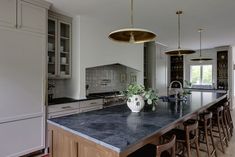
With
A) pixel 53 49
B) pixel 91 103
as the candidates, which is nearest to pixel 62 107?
pixel 91 103

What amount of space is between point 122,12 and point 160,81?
381cm

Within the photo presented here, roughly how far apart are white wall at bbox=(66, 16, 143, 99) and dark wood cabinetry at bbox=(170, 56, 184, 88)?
16.5 ft

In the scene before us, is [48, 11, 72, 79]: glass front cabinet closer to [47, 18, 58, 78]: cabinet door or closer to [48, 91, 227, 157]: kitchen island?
[47, 18, 58, 78]: cabinet door

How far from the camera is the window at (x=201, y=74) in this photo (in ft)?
25.3

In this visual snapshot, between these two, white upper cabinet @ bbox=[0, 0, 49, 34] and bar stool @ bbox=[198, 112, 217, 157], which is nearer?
white upper cabinet @ bbox=[0, 0, 49, 34]

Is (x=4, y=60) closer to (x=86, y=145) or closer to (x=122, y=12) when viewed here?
(x=86, y=145)

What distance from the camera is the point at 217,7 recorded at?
309cm

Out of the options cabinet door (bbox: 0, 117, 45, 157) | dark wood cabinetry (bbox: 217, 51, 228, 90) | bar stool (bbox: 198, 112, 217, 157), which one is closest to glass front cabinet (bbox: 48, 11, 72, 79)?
cabinet door (bbox: 0, 117, 45, 157)

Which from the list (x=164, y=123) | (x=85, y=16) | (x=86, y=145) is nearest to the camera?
(x=86, y=145)

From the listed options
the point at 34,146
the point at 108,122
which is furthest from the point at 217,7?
the point at 34,146

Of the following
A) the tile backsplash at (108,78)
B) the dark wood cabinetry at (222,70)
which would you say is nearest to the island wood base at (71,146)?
the tile backsplash at (108,78)

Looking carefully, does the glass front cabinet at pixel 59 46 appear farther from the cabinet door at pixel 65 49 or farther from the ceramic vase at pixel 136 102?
the ceramic vase at pixel 136 102

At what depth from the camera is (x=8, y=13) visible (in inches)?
99.4

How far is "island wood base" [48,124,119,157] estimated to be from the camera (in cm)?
132
